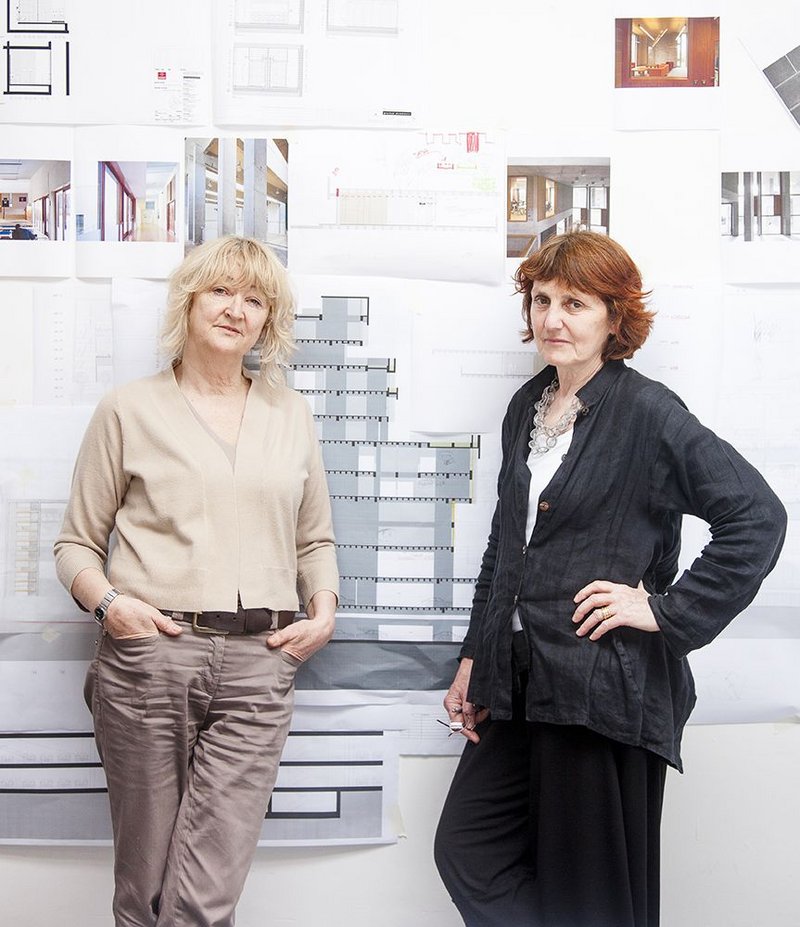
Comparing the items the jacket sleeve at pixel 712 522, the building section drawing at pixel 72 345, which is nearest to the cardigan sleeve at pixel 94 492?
the building section drawing at pixel 72 345

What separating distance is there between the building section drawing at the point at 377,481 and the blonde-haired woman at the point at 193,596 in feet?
0.70

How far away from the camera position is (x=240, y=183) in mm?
1903

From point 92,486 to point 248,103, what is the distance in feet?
2.93

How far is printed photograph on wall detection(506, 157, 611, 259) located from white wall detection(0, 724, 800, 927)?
115 cm

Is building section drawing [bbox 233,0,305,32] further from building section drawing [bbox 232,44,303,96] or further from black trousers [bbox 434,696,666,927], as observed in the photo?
black trousers [bbox 434,696,666,927]

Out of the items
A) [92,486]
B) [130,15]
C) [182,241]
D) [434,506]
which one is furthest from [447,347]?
[130,15]

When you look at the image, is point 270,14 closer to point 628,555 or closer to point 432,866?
point 628,555

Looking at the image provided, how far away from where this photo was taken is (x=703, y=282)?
1.90 m

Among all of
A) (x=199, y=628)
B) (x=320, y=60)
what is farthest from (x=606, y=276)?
(x=199, y=628)

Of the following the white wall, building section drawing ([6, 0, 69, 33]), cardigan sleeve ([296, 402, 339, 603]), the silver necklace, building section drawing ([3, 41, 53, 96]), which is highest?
building section drawing ([6, 0, 69, 33])

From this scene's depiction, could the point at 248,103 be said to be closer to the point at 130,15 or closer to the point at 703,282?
the point at 130,15

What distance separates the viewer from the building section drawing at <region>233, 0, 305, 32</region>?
6.18 ft

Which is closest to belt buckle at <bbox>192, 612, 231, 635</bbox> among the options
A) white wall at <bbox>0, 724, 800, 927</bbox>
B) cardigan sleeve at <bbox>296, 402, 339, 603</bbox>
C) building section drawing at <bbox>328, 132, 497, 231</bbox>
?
cardigan sleeve at <bbox>296, 402, 339, 603</bbox>

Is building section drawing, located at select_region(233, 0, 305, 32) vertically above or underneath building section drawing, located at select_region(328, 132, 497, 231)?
above
